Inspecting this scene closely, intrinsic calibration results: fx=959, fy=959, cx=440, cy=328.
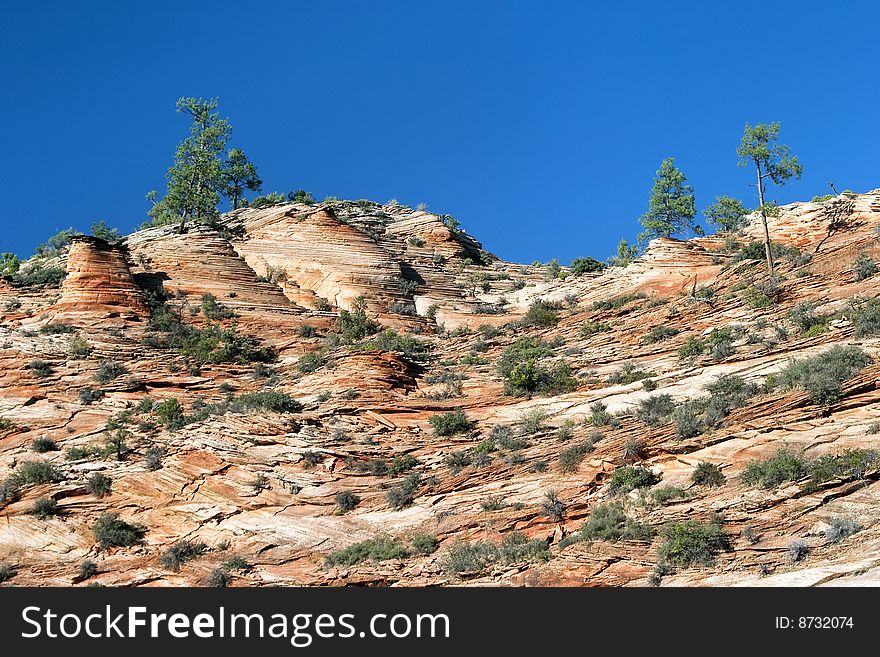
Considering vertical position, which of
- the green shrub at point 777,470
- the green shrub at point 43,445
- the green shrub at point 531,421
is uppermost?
the green shrub at point 43,445

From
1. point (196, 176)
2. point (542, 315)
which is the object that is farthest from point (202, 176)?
point (542, 315)

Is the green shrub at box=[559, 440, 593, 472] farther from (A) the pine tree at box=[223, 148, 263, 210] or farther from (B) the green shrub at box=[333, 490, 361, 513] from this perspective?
(A) the pine tree at box=[223, 148, 263, 210]

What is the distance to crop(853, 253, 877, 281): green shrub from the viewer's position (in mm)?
36938

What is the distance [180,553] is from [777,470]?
17.1 meters

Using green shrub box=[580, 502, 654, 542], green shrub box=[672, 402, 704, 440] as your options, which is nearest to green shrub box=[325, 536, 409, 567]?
green shrub box=[580, 502, 654, 542]

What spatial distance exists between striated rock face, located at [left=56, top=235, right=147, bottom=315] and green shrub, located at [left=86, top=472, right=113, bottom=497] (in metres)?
15.6

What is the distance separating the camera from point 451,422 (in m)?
33.5

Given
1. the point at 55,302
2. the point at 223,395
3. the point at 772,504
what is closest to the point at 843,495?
the point at 772,504

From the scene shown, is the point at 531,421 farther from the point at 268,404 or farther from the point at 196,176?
the point at 196,176

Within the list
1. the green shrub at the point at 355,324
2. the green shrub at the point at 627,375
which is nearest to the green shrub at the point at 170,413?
the green shrub at the point at 355,324

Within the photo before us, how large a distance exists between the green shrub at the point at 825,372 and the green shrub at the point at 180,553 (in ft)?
60.2

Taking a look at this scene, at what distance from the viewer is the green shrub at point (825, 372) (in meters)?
27.3

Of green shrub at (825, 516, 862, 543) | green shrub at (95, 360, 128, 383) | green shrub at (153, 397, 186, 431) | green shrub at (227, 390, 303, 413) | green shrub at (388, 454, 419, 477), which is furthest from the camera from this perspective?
green shrub at (95, 360, 128, 383)

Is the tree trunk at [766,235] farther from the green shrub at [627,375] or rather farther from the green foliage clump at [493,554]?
the green foliage clump at [493,554]
